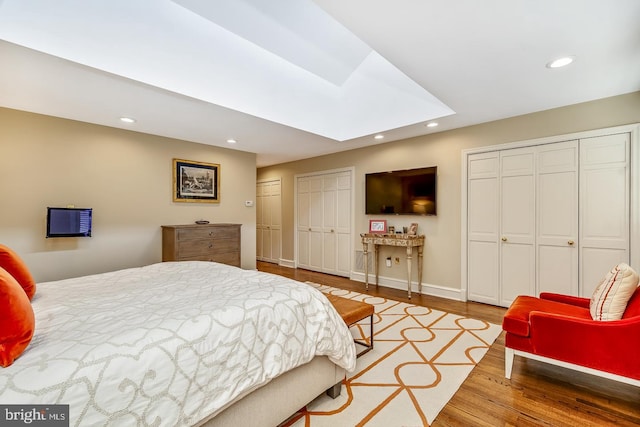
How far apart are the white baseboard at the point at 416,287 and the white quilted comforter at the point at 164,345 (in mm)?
2751

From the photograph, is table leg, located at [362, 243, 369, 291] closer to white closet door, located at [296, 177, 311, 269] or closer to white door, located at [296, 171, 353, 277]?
white door, located at [296, 171, 353, 277]

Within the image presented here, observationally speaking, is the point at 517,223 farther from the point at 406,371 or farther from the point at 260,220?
the point at 260,220

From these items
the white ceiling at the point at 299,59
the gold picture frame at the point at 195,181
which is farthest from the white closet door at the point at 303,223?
the white ceiling at the point at 299,59

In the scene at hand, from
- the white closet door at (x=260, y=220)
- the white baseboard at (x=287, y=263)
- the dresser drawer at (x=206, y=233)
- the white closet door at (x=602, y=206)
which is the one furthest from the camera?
the white closet door at (x=260, y=220)

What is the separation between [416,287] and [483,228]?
133cm

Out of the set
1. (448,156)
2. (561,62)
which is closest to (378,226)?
(448,156)

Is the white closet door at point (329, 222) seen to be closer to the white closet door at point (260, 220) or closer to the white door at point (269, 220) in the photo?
the white door at point (269, 220)

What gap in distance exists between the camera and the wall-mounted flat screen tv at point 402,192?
426 centimetres

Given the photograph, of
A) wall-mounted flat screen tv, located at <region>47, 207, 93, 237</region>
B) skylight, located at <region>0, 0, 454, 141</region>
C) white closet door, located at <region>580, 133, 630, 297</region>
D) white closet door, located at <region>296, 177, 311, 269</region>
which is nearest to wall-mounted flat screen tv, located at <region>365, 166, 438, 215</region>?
skylight, located at <region>0, 0, 454, 141</region>

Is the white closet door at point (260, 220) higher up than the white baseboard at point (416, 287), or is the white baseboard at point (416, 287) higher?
the white closet door at point (260, 220)

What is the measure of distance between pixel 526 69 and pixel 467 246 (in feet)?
7.59

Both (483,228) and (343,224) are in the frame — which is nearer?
(483,228)

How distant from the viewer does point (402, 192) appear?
453cm

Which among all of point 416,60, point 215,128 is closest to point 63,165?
point 215,128
